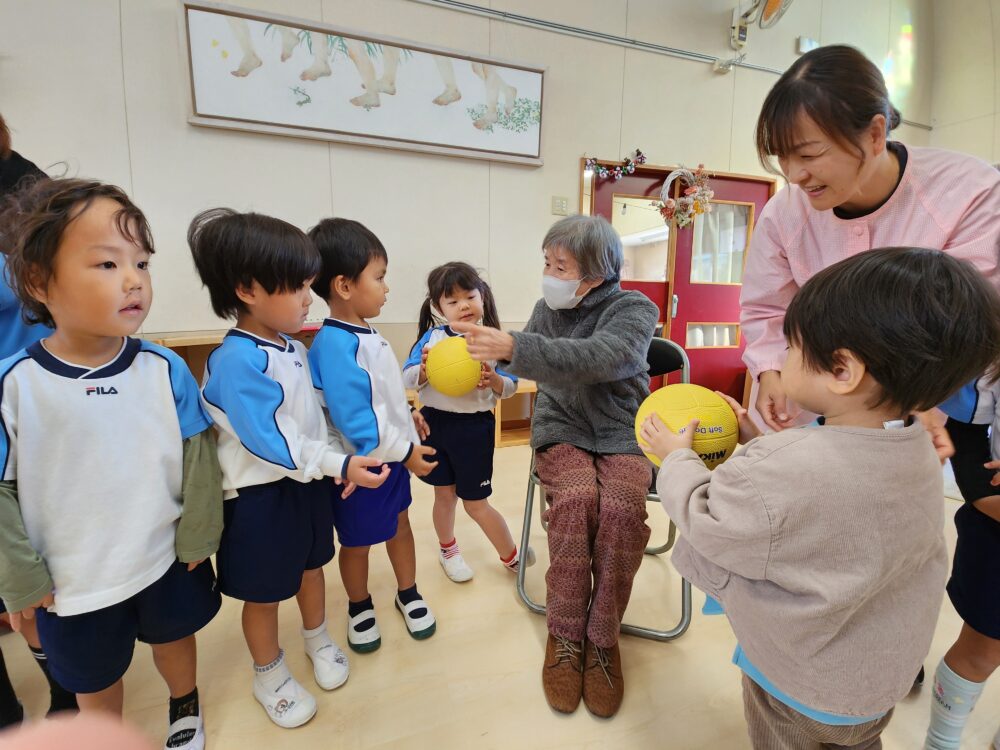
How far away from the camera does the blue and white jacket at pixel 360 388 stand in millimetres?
1190

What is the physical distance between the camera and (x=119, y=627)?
0.96 meters

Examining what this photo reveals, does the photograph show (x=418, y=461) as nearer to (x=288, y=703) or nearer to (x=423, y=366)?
(x=423, y=366)

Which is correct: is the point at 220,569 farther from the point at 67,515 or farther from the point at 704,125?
the point at 704,125

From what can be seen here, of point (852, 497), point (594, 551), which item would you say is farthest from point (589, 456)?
point (852, 497)

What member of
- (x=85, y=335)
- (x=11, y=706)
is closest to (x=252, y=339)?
(x=85, y=335)

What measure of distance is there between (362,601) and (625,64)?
A: 4.12 m

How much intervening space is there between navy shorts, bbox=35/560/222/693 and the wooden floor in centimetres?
36

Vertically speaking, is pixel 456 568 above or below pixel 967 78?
below

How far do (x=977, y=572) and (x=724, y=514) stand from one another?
0.78m

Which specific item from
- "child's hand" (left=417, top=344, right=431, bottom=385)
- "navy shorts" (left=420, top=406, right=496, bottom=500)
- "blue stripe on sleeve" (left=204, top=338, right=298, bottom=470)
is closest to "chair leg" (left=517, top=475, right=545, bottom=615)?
"navy shorts" (left=420, top=406, right=496, bottom=500)

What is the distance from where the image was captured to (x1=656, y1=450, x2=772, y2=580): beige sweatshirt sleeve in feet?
2.35

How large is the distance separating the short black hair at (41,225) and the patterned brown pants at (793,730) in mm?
1488

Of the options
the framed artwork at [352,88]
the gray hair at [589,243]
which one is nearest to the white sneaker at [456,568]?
the gray hair at [589,243]

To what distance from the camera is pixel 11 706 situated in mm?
1131
